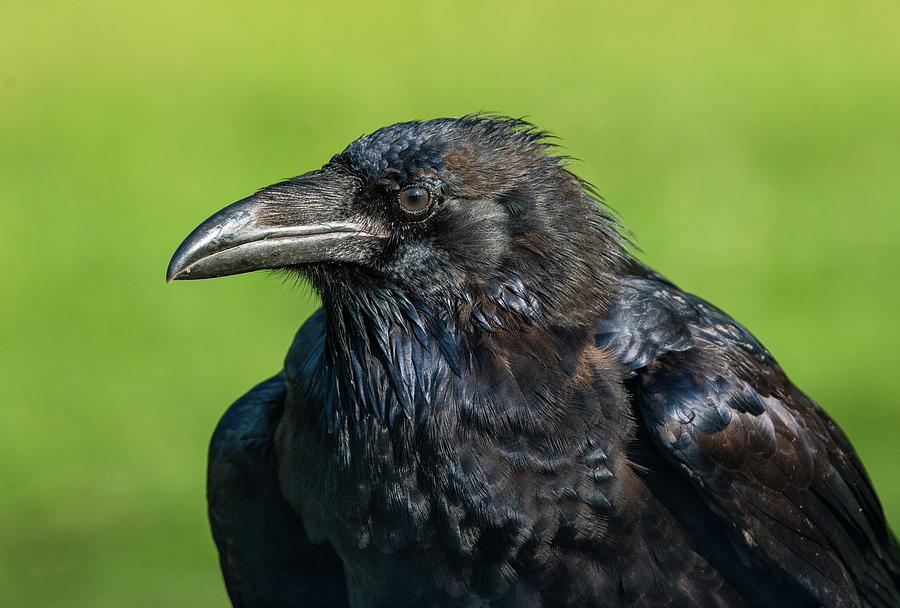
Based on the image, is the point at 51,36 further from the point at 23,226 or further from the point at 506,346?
the point at 506,346

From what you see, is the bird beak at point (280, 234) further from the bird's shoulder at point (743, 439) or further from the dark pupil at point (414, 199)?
the bird's shoulder at point (743, 439)

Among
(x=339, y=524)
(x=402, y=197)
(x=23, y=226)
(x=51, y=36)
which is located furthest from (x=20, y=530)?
(x=51, y=36)

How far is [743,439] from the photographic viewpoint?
4926mm

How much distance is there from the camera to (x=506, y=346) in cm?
493

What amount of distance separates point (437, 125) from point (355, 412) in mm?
1034

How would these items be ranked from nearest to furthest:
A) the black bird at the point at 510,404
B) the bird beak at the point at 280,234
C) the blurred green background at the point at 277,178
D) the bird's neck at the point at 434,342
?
the bird beak at the point at 280,234 → the black bird at the point at 510,404 → the bird's neck at the point at 434,342 → the blurred green background at the point at 277,178

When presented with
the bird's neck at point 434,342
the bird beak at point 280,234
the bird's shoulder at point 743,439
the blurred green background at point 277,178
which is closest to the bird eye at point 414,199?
the bird beak at point 280,234

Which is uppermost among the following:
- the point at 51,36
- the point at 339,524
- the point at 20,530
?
the point at 51,36

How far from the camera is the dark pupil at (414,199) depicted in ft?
15.9

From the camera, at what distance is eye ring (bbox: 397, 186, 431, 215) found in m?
4.84

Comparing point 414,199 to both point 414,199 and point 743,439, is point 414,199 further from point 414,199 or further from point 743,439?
point 743,439

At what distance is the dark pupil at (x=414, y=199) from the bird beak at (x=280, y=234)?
5.4 inches

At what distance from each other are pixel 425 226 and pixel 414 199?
98mm

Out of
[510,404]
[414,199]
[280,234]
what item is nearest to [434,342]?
[510,404]
